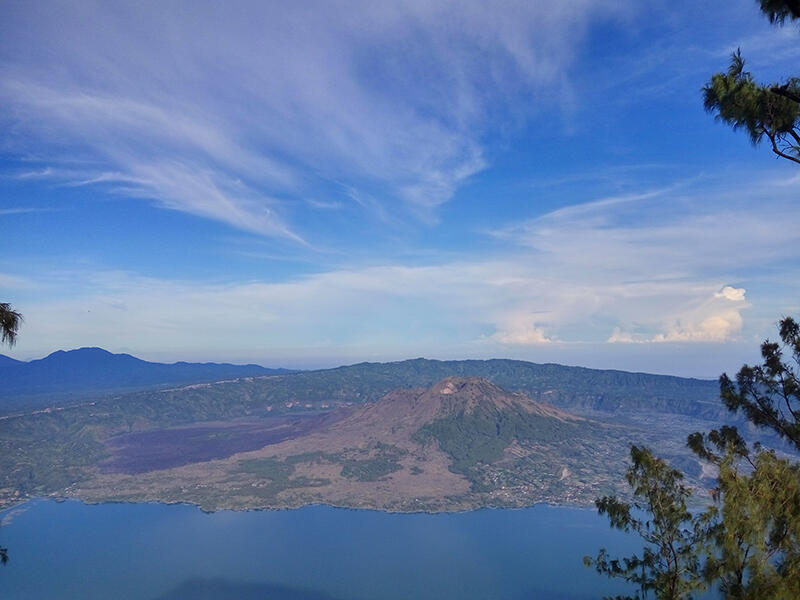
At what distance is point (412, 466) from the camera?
154 meters

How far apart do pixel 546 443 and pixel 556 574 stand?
98.4 m

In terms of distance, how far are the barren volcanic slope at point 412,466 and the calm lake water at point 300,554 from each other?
9.28m

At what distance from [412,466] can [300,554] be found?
67769 mm

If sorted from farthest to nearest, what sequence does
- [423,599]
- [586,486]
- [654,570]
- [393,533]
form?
[586,486]
[393,533]
[423,599]
[654,570]

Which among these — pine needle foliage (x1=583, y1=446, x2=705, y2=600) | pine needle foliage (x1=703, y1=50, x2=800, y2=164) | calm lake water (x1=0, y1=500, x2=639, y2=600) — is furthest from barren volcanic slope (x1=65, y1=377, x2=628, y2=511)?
pine needle foliage (x1=703, y1=50, x2=800, y2=164)

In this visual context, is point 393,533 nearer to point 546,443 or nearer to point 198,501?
point 198,501

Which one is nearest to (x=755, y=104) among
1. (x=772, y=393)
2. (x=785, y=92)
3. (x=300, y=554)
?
(x=785, y=92)

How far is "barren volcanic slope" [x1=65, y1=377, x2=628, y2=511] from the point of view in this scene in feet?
423

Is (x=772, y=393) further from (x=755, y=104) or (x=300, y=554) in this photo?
(x=300, y=554)

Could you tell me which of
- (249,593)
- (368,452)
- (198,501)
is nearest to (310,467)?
(368,452)

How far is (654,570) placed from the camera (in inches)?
407

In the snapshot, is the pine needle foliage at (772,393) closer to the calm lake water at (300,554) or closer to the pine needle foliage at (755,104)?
the pine needle foliage at (755,104)

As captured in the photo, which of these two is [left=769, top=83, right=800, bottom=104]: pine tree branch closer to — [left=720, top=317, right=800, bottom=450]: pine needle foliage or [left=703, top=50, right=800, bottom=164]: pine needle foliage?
[left=703, top=50, right=800, bottom=164]: pine needle foliage

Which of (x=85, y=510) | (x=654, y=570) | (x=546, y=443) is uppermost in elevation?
(x=654, y=570)
